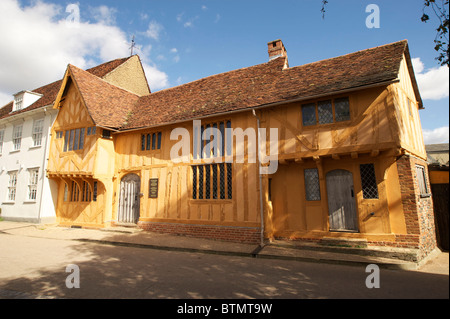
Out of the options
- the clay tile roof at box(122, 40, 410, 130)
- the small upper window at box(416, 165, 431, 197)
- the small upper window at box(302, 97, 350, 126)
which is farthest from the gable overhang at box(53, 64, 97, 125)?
the small upper window at box(416, 165, 431, 197)

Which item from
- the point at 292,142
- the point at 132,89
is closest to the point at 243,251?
the point at 292,142

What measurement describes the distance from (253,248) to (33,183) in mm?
13861

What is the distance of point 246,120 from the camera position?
1002 centimetres

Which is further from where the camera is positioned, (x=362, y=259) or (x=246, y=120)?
(x=246, y=120)

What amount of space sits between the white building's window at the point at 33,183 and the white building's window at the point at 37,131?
1.66m

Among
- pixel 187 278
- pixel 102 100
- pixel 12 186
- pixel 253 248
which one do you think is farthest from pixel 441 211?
pixel 12 186

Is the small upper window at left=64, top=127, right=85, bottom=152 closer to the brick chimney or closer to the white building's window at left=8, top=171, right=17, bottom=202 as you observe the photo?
the white building's window at left=8, top=171, right=17, bottom=202

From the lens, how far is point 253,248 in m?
8.41

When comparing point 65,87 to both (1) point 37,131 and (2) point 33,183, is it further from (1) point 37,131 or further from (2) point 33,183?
(2) point 33,183

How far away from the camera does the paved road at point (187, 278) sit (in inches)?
182

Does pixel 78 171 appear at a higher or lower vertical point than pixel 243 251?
higher
